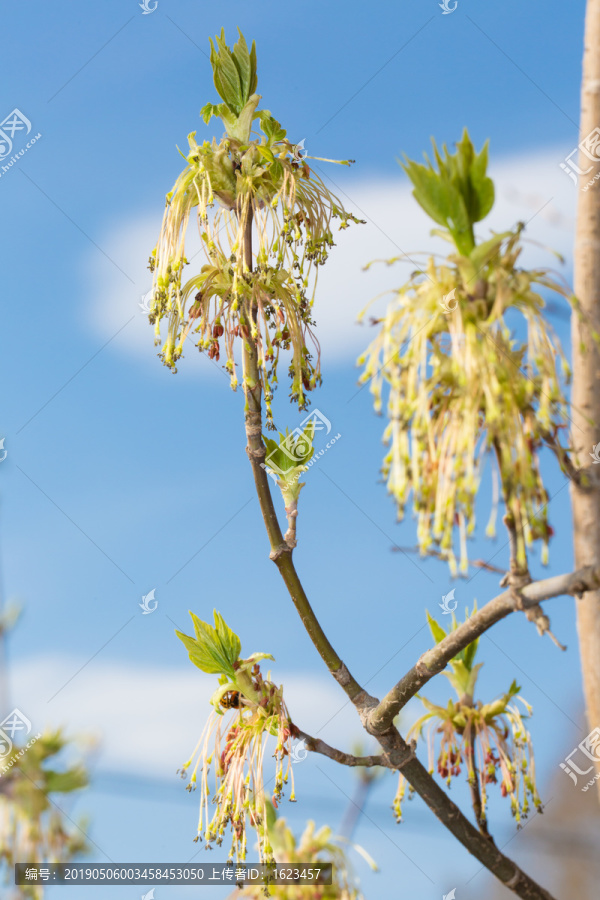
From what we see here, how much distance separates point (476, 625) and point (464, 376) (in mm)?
534

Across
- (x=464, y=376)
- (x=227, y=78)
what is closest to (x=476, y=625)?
(x=464, y=376)

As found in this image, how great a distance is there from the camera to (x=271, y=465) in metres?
2.65

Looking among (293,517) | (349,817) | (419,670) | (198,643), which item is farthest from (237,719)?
(419,670)

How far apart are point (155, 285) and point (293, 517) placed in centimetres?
80

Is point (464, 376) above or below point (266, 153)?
below

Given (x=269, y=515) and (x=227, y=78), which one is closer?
(x=269, y=515)

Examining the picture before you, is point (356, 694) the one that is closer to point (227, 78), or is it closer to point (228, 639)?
point (228, 639)

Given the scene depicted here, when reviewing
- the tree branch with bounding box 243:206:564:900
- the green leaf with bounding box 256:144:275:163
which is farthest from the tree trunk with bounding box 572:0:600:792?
the green leaf with bounding box 256:144:275:163

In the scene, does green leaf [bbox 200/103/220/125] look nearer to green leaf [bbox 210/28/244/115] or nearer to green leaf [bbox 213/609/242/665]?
green leaf [bbox 210/28/244/115]

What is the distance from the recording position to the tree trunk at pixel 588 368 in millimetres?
1733

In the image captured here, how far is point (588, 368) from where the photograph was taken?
5.83 feet

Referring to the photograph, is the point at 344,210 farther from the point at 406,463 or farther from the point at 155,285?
the point at 406,463

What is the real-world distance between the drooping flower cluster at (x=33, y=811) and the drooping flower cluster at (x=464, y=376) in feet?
4.32
